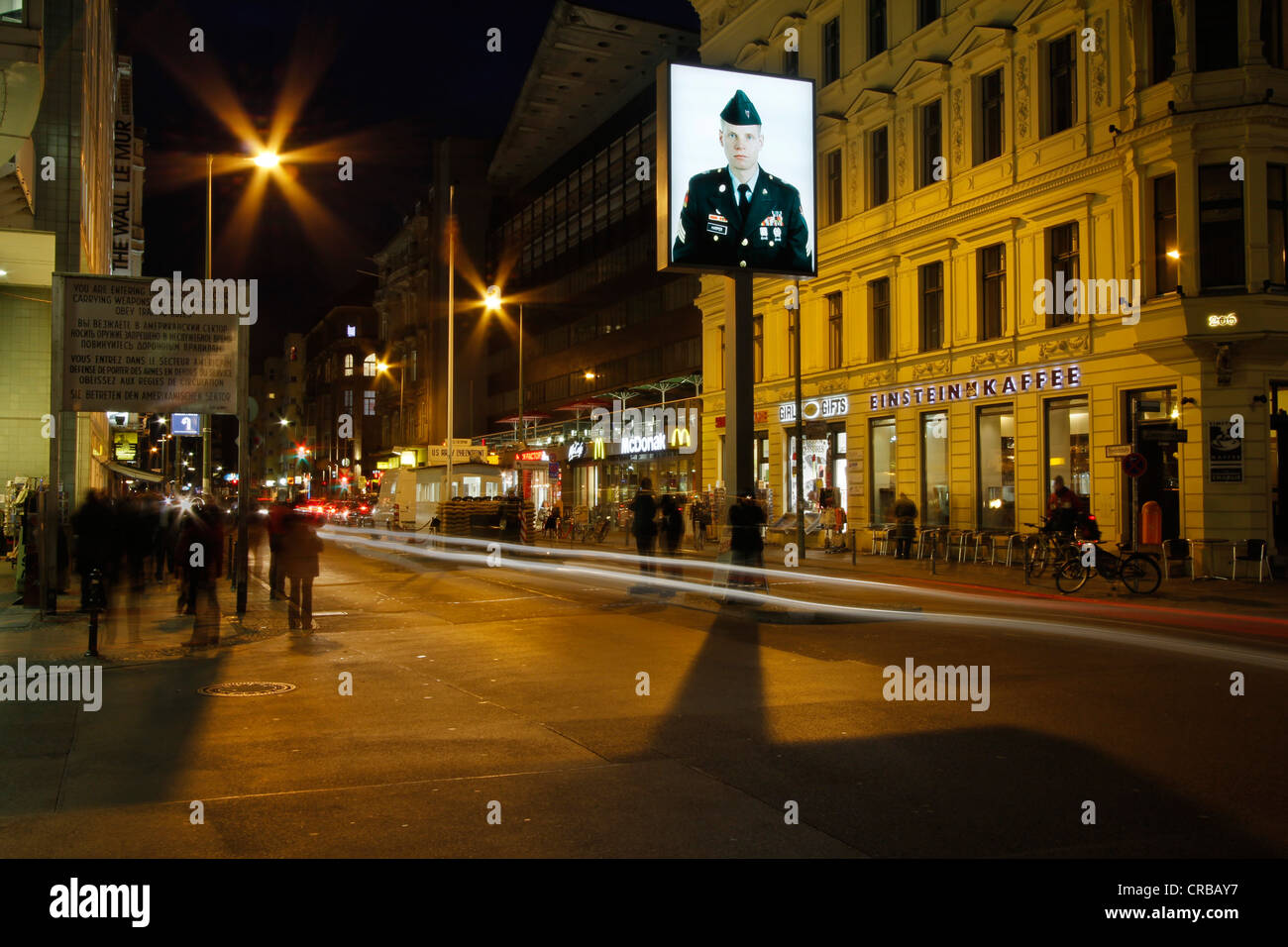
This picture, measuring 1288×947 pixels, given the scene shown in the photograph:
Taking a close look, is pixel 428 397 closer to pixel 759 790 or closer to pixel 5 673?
pixel 5 673

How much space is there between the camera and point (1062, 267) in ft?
86.6

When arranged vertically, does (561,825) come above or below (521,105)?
below

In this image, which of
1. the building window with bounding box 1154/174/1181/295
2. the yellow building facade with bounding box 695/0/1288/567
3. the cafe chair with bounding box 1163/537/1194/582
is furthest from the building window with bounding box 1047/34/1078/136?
the cafe chair with bounding box 1163/537/1194/582

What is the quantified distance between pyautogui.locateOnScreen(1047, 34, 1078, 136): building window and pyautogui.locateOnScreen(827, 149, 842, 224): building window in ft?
29.5

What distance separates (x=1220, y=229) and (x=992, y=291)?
713cm

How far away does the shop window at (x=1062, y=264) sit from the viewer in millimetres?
25953

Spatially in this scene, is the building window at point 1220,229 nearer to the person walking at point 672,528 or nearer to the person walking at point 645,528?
the person walking at point 672,528

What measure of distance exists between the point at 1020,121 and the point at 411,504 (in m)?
33.7

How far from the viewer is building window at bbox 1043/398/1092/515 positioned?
2566cm

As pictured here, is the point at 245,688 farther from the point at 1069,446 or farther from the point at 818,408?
the point at 818,408

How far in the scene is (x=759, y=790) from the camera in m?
6.75

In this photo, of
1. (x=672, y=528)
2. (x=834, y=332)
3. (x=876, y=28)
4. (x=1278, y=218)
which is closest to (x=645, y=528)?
(x=672, y=528)

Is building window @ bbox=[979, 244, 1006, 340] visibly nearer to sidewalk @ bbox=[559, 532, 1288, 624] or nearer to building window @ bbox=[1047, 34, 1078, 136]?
building window @ bbox=[1047, 34, 1078, 136]
